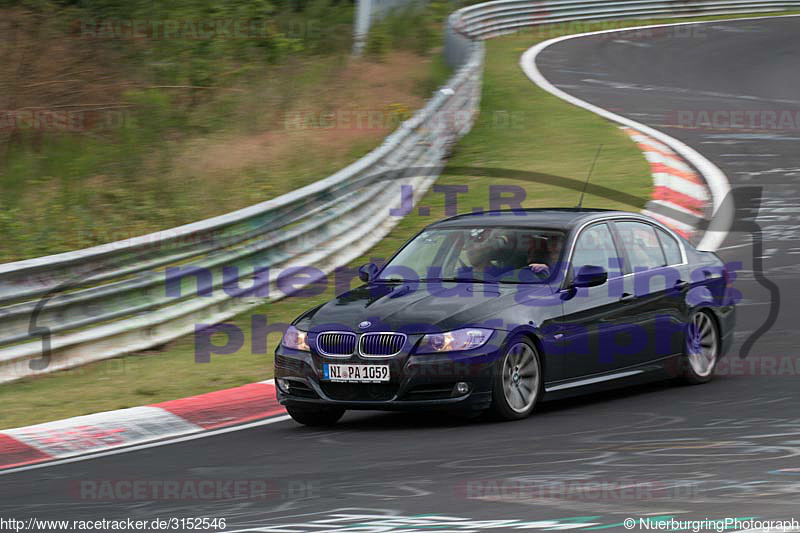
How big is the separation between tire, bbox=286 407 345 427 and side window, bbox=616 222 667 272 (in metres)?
2.49

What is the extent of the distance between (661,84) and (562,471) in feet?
69.3

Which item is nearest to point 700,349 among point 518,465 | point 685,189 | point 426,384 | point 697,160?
point 426,384

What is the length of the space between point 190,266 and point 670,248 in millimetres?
4531

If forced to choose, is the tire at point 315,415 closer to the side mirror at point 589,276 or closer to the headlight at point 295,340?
the headlight at point 295,340

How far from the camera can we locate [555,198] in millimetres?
17203

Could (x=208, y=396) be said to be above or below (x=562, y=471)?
below

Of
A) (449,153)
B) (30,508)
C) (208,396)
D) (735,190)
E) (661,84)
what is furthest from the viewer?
(661,84)

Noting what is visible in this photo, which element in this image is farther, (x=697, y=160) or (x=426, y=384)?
(x=697, y=160)

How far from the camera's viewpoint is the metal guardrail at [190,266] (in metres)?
10.6

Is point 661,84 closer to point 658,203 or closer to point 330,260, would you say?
point 658,203

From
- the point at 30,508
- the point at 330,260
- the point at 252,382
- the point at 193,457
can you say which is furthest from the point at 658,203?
the point at 30,508

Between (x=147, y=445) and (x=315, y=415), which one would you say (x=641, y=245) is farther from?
(x=147, y=445)

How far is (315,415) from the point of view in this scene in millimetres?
8680

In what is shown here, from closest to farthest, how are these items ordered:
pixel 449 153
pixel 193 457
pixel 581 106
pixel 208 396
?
pixel 193 457 → pixel 208 396 → pixel 449 153 → pixel 581 106
